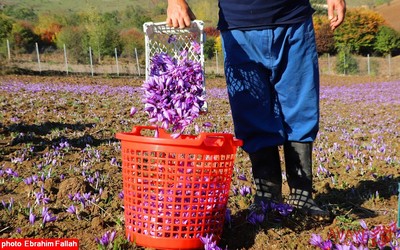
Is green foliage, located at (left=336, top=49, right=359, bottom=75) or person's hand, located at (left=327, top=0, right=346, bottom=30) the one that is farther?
green foliage, located at (left=336, top=49, right=359, bottom=75)

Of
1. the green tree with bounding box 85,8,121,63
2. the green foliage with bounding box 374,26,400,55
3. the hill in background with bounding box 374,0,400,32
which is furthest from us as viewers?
the hill in background with bounding box 374,0,400,32

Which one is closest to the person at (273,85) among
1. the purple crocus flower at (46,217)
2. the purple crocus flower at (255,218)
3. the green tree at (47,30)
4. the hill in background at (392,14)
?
the purple crocus flower at (255,218)

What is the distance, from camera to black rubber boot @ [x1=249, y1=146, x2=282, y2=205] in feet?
10.3

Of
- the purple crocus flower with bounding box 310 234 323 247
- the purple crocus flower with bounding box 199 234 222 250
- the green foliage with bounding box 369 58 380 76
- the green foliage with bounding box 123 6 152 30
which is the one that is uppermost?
the green foliage with bounding box 123 6 152 30

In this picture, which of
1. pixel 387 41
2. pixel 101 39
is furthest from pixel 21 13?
pixel 387 41

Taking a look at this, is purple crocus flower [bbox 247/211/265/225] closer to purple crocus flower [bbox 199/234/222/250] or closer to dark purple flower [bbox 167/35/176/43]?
purple crocus flower [bbox 199/234/222/250]

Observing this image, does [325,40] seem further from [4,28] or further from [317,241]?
[317,241]

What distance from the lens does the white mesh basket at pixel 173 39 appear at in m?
2.70

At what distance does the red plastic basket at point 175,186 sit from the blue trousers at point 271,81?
0.64 m

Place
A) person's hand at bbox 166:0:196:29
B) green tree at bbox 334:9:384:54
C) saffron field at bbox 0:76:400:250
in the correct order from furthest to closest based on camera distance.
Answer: green tree at bbox 334:9:384:54, saffron field at bbox 0:76:400:250, person's hand at bbox 166:0:196:29

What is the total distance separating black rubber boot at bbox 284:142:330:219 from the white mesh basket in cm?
95

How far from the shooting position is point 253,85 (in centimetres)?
307

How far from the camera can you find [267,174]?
3.14 metres

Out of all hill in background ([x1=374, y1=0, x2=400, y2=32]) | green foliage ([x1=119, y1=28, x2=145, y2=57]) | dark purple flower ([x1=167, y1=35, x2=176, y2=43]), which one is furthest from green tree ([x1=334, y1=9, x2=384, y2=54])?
dark purple flower ([x1=167, y1=35, x2=176, y2=43])
